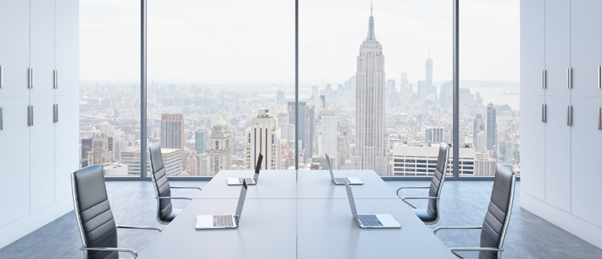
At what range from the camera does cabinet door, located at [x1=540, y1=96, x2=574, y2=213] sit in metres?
4.91

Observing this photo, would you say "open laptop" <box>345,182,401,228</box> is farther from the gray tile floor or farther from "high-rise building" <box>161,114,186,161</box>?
"high-rise building" <box>161,114,186,161</box>

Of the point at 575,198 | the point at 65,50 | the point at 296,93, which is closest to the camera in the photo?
the point at 575,198

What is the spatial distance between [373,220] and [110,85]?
6.26m

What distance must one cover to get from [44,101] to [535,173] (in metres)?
6.06

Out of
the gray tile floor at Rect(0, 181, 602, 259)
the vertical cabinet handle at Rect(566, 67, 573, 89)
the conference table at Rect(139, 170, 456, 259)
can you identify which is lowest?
the gray tile floor at Rect(0, 181, 602, 259)

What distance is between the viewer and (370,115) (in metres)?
7.69

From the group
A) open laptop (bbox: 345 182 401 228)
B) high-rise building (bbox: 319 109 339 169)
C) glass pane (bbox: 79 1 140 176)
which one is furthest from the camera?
high-rise building (bbox: 319 109 339 169)

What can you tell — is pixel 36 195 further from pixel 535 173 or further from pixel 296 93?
pixel 535 173

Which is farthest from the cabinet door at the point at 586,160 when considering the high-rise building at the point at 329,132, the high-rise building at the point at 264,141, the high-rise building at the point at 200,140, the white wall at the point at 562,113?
the high-rise building at the point at 200,140

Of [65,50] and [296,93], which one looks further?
[296,93]

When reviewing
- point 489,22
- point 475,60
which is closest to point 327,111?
point 475,60

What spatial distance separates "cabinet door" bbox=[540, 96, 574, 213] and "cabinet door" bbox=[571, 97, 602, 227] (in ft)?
0.30

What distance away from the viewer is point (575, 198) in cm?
477

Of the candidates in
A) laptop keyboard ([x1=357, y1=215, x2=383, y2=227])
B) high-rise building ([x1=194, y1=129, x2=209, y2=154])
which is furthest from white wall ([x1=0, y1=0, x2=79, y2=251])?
laptop keyboard ([x1=357, y1=215, x2=383, y2=227])
